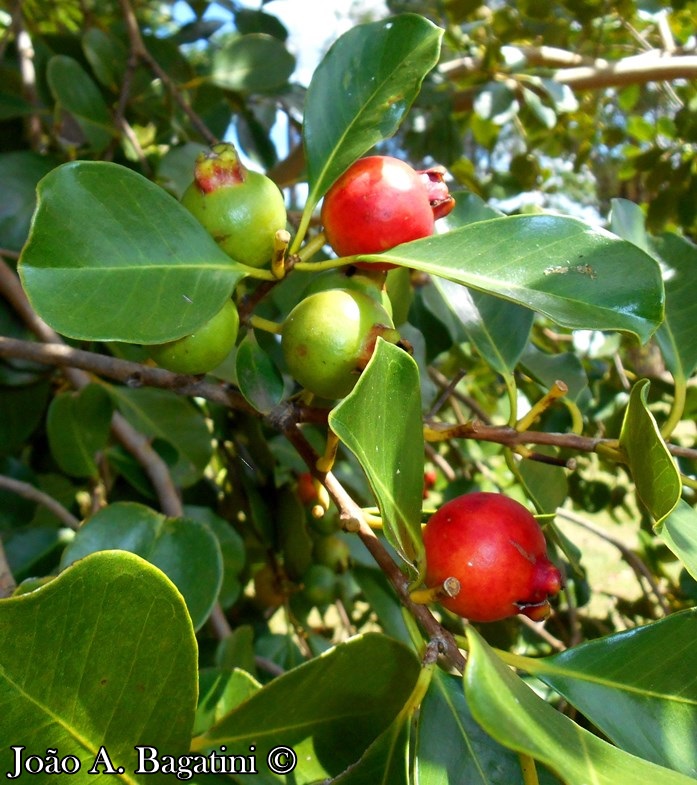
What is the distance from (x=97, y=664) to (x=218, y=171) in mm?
451

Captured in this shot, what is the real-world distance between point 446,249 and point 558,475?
1.54 feet

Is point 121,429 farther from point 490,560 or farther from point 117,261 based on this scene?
point 490,560

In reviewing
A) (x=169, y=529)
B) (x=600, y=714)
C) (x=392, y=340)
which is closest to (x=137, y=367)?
(x=169, y=529)

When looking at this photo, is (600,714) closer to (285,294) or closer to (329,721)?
(329,721)

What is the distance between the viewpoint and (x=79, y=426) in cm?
111

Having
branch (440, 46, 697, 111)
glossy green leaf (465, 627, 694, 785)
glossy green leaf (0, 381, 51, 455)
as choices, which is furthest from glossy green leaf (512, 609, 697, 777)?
branch (440, 46, 697, 111)

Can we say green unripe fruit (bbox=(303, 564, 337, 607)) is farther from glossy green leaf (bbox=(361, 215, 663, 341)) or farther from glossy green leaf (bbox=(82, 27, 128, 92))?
glossy green leaf (bbox=(82, 27, 128, 92))

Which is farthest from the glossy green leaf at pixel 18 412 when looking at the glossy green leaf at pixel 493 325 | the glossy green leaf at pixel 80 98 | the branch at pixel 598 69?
the branch at pixel 598 69

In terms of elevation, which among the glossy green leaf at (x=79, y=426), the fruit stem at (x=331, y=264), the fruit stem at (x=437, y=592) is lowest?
the glossy green leaf at (x=79, y=426)

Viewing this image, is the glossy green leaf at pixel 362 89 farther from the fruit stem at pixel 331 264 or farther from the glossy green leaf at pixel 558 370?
the glossy green leaf at pixel 558 370

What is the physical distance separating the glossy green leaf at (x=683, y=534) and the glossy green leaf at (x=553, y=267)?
18 cm

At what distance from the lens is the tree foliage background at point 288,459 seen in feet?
1.63

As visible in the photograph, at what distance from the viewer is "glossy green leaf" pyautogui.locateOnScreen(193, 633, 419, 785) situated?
0.66m

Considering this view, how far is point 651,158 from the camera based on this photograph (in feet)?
8.32
